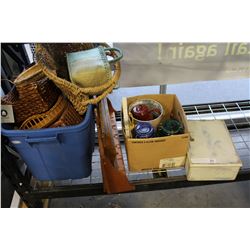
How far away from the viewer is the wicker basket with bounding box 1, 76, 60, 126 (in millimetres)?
1015

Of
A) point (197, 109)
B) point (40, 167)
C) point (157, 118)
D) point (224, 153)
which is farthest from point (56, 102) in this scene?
point (197, 109)

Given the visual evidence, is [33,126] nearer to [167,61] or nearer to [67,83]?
[67,83]

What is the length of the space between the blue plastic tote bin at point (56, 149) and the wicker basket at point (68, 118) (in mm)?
49

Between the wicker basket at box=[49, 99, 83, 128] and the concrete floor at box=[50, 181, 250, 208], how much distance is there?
2.13 feet

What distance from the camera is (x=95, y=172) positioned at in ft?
5.07

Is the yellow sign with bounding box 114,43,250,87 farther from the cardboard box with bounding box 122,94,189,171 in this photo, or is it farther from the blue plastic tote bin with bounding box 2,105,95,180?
the blue plastic tote bin with bounding box 2,105,95,180

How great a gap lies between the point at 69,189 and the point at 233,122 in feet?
3.55

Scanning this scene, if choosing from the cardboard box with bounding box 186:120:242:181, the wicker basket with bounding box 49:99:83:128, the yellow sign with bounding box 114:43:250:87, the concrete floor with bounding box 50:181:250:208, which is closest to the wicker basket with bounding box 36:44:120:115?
the wicker basket with bounding box 49:99:83:128

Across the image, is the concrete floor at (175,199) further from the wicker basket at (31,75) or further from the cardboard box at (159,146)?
the wicker basket at (31,75)

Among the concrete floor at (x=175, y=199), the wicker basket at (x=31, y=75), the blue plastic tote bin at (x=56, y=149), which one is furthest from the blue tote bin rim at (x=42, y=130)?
the concrete floor at (x=175, y=199)

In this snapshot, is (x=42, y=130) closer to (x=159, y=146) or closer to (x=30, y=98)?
(x=30, y=98)

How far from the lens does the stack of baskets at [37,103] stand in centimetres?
102

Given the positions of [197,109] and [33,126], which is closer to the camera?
[33,126]

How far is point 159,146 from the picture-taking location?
3.79ft
